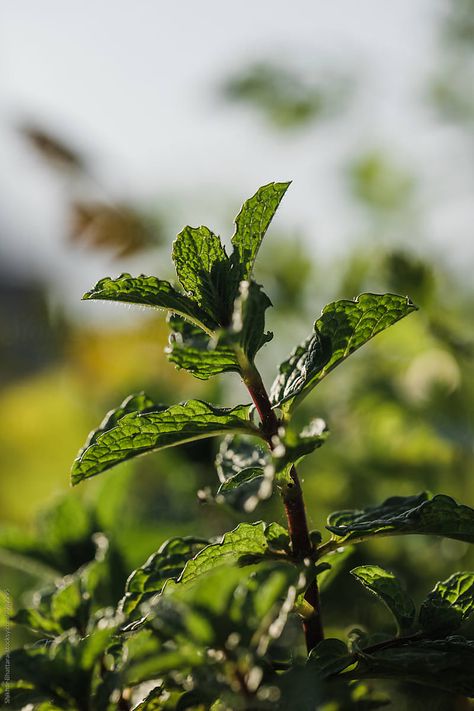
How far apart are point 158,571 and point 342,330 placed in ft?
0.43

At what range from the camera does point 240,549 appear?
0.31 metres

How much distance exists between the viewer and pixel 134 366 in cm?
140

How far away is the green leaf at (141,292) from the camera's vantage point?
0.31 metres

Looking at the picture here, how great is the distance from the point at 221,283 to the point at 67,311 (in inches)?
49.8

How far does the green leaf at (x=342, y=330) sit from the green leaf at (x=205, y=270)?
40 millimetres

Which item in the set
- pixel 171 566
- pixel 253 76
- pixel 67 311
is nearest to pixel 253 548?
pixel 171 566

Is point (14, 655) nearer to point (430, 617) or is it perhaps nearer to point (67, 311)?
point (430, 617)

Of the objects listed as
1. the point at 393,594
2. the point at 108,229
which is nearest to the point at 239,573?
the point at 393,594

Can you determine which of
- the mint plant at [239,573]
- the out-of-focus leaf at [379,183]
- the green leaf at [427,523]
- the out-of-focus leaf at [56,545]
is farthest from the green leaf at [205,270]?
the out-of-focus leaf at [379,183]

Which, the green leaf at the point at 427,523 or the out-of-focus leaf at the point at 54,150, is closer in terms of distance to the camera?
the green leaf at the point at 427,523

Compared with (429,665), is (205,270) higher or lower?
higher

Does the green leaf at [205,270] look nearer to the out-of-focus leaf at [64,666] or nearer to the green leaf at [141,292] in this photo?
the green leaf at [141,292]

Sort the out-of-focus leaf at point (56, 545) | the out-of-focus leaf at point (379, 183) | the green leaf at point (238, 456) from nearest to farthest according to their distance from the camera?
the green leaf at point (238, 456), the out-of-focus leaf at point (56, 545), the out-of-focus leaf at point (379, 183)

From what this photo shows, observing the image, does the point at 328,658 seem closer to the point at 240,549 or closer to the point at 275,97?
the point at 240,549
